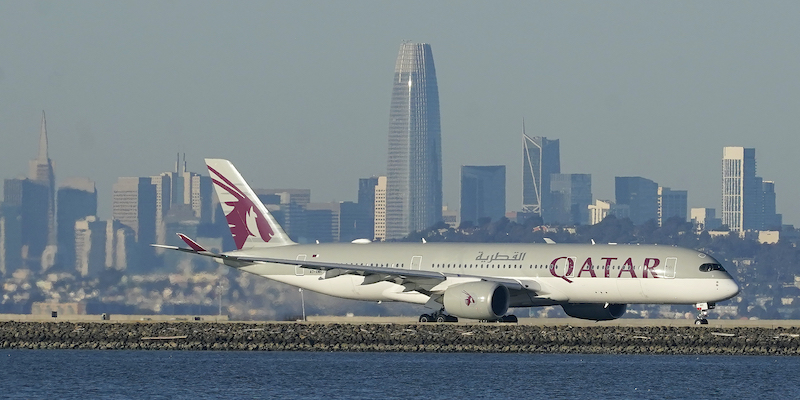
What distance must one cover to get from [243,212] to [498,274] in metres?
15.6

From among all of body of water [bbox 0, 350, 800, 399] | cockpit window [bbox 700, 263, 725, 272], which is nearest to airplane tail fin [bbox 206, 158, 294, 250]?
body of water [bbox 0, 350, 800, 399]

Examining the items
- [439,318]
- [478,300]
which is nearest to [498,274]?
[478,300]

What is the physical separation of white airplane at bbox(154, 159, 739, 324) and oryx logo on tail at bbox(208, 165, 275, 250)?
231 cm

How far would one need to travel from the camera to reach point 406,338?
219ft

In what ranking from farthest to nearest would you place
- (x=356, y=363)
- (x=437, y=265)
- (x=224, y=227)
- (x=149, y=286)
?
1. (x=224, y=227)
2. (x=149, y=286)
3. (x=437, y=265)
4. (x=356, y=363)

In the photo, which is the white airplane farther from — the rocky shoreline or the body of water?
the body of water

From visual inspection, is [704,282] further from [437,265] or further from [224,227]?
[224,227]

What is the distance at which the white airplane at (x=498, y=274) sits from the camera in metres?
65.9

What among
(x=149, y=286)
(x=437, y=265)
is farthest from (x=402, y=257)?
(x=149, y=286)

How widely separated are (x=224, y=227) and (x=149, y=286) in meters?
76.2

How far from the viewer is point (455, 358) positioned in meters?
61.8

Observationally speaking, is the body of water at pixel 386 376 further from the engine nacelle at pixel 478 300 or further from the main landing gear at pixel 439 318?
the main landing gear at pixel 439 318

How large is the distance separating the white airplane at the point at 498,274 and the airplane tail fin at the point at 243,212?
6.68 ft

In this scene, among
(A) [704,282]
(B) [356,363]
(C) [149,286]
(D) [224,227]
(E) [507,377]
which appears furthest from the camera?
(D) [224,227]
